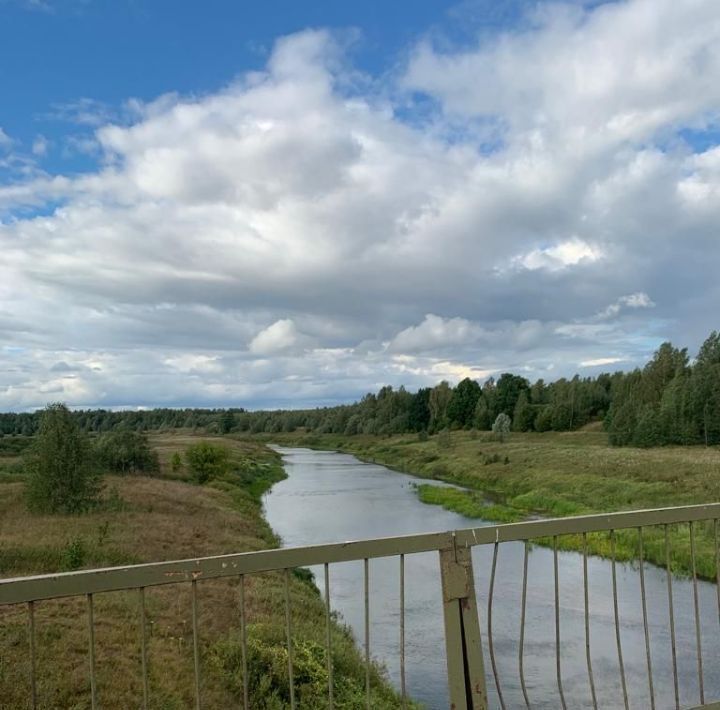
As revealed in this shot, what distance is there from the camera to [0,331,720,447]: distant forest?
4803cm

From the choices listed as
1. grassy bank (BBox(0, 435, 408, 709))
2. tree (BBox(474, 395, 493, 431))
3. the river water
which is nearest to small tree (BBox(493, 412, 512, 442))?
tree (BBox(474, 395, 493, 431))

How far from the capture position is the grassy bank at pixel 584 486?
1973cm

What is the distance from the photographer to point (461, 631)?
2908 mm

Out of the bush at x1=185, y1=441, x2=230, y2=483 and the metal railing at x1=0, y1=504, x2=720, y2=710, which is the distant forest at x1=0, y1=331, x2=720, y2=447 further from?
the metal railing at x1=0, y1=504, x2=720, y2=710

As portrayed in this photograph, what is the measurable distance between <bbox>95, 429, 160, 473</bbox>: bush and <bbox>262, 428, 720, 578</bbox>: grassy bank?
1469 cm

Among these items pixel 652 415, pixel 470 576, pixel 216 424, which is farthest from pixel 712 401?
pixel 216 424

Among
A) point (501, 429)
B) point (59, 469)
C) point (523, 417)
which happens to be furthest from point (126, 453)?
point (523, 417)

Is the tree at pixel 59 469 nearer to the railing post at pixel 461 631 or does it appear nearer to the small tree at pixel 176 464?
the railing post at pixel 461 631

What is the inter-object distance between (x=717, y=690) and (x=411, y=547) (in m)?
9.28

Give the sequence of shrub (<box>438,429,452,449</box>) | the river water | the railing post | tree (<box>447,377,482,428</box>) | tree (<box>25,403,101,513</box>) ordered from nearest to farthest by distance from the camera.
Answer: the railing post → the river water → tree (<box>25,403,101,513</box>) → shrub (<box>438,429,452,449</box>) → tree (<box>447,377,482,428</box>)

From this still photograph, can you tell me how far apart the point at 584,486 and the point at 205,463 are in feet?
65.3

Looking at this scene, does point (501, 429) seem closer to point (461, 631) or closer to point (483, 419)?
point (483, 419)

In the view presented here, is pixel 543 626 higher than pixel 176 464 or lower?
lower

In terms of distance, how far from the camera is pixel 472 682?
291 cm
